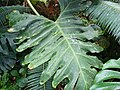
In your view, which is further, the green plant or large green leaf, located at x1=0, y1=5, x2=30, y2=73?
large green leaf, located at x1=0, y1=5, x2=30, y2=73

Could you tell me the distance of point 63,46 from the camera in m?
1.76

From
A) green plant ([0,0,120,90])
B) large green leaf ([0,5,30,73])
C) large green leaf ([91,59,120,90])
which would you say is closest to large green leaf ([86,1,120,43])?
green plant ([0,0,120,90])

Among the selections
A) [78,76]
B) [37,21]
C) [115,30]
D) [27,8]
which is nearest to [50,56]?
[78,76]

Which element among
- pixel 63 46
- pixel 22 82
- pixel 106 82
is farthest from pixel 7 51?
pixel 106 82

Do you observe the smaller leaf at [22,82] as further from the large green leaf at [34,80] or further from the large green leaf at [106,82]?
the large green leaf at [106,82]

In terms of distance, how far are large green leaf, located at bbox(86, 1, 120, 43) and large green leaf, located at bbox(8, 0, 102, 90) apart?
0.29 feet

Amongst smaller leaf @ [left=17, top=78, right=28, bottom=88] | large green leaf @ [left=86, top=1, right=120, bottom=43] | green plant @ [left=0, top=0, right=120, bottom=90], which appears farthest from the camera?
smaller leaf @ [left=17, top=78, right=28, bottom=88]

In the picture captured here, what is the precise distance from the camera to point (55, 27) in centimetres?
195

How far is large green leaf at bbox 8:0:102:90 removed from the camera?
5.11 ft

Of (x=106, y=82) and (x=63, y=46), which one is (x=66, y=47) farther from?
(x=106, y=82)

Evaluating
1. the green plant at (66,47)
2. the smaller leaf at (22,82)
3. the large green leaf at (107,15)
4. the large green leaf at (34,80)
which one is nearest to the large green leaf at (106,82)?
the green plant at (66,47)

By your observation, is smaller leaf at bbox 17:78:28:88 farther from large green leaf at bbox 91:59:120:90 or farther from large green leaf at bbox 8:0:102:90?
large green leaf at bbox 91:59:120:90

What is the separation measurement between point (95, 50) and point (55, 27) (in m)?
0.39

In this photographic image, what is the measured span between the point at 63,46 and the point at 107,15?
0.47 meters
